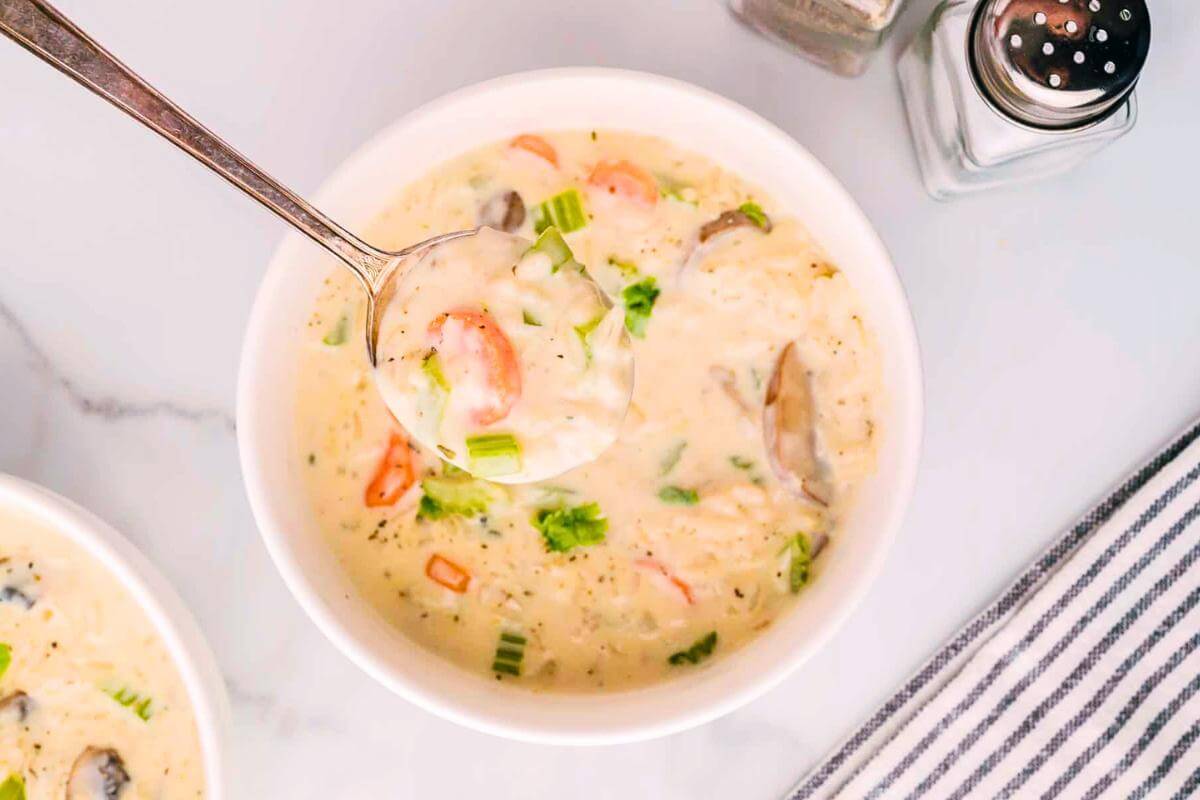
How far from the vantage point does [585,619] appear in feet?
7.03

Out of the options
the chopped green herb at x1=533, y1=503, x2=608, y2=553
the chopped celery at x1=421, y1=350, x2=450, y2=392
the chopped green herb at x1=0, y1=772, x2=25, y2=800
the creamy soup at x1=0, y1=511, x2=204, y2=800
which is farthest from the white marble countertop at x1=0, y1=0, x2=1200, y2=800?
the chopped celery at x1=421, y1=350, x2=450, y2=392

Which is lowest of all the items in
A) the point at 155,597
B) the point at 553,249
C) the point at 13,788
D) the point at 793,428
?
the point at 13,788

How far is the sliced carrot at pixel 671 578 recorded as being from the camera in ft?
6.97

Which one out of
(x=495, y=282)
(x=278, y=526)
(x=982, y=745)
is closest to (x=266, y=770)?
(x=278, y=526)

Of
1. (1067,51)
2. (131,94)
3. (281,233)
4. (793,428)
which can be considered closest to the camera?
(131,94)

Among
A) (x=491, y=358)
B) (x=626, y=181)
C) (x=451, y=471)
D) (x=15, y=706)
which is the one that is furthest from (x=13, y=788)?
(x=626, y=181)

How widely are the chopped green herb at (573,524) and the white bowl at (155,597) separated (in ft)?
2.07

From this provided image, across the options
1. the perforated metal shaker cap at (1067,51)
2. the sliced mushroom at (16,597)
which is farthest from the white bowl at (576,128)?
the sliced mushroom at (16,597)

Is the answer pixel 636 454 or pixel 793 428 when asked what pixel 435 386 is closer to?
pixel 636 454

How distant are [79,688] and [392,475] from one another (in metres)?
0.68

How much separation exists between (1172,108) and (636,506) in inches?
49.9

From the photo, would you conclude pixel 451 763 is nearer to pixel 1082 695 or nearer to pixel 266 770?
pixel 266 770

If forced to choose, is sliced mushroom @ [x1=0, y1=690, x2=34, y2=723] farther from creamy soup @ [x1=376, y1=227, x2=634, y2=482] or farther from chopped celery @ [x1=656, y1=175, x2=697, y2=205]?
chopped celery @ [x1=656, y1=175, x2=697, y2=205]

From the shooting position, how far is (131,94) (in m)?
1.67
